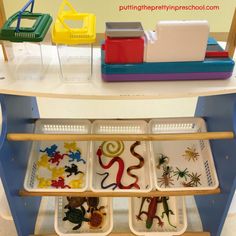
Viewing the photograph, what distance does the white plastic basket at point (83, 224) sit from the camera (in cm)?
121

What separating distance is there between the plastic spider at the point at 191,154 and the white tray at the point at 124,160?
0.56 feet

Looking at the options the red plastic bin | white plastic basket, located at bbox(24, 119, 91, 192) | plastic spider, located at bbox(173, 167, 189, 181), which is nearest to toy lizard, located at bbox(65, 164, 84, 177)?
white plastic basket, located at bbox(24, 119, 91, 192)

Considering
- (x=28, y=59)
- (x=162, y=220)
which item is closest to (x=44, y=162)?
(x=28, y=59)

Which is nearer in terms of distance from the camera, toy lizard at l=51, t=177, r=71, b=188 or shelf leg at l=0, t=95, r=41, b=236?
shelf leg at l=0, t=95, r=41, b=236

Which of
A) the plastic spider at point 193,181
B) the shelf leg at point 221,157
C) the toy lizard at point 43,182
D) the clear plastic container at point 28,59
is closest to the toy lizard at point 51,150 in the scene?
the toy lizard at point 43,182

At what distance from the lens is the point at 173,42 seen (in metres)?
0.84

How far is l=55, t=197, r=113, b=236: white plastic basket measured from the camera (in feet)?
3.96

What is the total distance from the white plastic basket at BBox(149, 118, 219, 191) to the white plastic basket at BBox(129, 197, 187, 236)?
0.56ft

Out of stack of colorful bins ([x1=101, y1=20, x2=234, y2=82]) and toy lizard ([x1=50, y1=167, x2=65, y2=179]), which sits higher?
stack of colorful bins ([x1=101, y1=20, x2=234, y2=82])

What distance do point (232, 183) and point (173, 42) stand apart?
519 millimetres

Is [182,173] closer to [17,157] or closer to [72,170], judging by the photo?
[72,170]

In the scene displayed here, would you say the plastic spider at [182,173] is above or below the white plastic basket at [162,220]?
above

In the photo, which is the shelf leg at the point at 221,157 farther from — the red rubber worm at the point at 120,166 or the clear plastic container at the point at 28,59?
the clear plastic container at the point at 28,59

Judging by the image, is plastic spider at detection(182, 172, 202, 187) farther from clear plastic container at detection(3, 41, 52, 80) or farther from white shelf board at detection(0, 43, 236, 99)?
clear plastic container at detection(3, 41, 52, 80)
